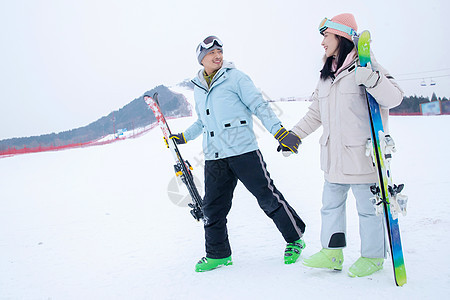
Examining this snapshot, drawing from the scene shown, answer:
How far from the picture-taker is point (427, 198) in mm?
3672

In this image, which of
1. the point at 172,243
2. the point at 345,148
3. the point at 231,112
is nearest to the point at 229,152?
the point at 231,112

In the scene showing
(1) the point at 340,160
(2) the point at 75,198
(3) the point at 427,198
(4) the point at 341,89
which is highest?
(4) the point at 341,89

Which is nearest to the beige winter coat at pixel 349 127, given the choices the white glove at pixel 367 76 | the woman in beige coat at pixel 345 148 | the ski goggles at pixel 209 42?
the woman in beige coat at pixel 345 148

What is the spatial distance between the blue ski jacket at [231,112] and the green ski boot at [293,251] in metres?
0.82

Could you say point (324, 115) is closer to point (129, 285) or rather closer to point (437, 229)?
point (437, 229)

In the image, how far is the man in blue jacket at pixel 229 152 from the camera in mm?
2338

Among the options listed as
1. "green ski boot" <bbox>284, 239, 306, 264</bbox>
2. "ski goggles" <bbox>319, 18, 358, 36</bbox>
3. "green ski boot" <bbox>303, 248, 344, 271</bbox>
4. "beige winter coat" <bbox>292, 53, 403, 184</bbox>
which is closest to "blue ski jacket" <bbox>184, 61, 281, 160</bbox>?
"beige winter coat" <bbox>292, 53, 403, 184</bbox>

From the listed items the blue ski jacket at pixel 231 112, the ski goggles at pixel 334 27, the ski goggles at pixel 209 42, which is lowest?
the blue ski jacket at pixel 231 112

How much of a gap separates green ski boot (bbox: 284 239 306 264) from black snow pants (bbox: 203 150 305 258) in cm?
4

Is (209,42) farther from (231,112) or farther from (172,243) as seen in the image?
(172,243)

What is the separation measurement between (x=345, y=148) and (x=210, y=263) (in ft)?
4.51

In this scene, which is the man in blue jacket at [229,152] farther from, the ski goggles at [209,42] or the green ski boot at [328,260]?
the green ski boot at [328,260]

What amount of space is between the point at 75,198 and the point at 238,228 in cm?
369

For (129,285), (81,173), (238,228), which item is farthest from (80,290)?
(81,173)
